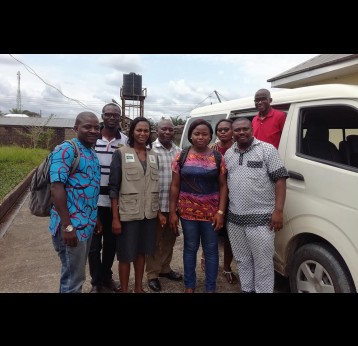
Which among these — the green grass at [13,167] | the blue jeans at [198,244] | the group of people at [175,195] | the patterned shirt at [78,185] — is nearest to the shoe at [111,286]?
the group of people at [175,195]

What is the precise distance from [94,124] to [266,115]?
1641 mm

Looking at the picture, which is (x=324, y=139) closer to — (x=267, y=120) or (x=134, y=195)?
(x=267, y=120)

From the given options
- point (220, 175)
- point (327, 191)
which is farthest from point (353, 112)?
point (220, 175)

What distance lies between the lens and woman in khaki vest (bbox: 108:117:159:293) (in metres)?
2.62

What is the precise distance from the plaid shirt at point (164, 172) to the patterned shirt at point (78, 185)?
758 mm

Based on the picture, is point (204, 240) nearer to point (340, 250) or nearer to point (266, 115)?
point (340, 250)

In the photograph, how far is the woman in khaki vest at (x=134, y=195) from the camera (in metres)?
2.62

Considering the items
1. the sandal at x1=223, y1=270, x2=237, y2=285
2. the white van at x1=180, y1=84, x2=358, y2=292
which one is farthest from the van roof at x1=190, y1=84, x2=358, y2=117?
the sandal at x1=223, y1=270, x2=237, y2=285

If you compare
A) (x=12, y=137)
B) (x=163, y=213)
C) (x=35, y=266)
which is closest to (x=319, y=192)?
(x=163, y=213)

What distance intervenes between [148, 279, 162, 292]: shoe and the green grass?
15.5 feet

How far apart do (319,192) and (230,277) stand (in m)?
1.50

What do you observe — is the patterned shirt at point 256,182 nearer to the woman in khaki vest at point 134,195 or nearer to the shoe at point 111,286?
the woman in khaki vest at point 134,195

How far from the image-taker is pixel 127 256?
2695 millimetres

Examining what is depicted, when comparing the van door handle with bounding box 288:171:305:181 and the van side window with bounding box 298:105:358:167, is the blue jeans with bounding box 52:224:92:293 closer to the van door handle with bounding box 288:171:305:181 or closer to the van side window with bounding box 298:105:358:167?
the van door handle with bounding box 288:171:305:181
